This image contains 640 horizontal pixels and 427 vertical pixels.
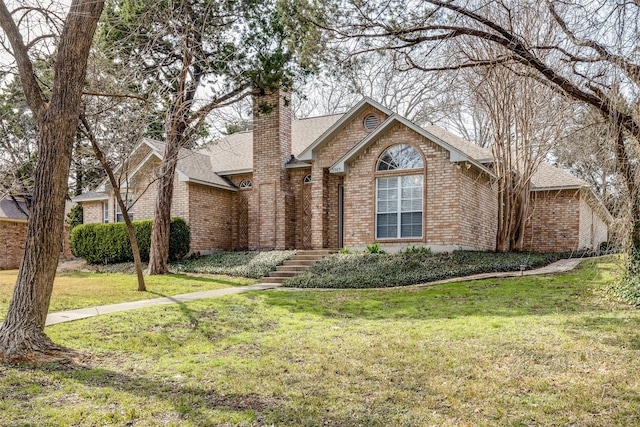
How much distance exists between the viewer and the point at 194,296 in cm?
1110

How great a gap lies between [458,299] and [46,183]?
7611 mm

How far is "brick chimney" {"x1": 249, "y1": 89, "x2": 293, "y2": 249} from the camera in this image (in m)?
19.6

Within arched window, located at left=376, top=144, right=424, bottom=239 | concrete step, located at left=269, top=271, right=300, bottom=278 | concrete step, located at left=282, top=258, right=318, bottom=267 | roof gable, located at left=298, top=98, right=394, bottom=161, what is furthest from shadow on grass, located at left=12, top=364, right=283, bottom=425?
roof gable, located at left=298, top=98, right=394, bottom=161

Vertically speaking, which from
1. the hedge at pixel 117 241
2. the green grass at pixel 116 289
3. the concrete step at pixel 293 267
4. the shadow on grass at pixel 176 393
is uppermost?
the hedge at pixel 117 241

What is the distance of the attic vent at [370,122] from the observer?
18.0 m

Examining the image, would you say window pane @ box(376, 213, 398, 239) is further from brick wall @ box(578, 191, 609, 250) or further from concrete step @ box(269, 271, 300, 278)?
brick wall @ box(578, 191, 609, 250)

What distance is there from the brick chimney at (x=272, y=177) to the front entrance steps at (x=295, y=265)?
116 inches

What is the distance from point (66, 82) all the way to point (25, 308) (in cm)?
289

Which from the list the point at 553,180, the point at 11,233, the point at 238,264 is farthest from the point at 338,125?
the point at 11,233

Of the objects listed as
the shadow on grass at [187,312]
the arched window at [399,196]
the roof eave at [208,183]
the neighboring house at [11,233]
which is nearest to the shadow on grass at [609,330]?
the shadow on grass at [187,312]

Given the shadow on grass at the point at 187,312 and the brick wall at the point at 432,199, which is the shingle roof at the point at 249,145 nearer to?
the brick wall at the point at 432,199

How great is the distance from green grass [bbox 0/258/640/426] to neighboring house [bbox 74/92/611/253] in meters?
6.58

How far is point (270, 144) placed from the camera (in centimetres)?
1989

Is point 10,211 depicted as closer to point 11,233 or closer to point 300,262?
point 11,233
